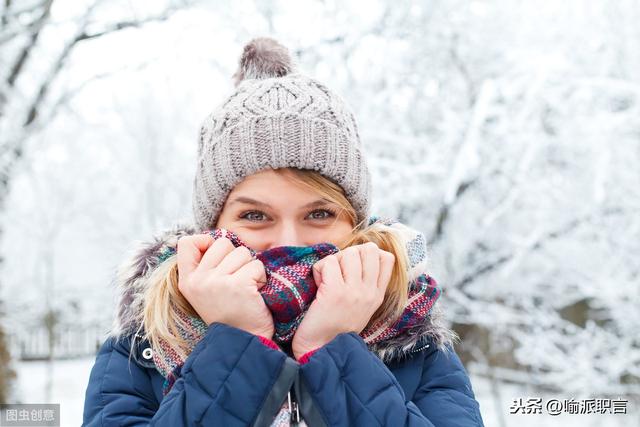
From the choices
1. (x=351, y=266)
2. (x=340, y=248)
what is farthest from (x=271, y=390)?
(x=340, y=248)

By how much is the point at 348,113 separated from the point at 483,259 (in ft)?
15.0

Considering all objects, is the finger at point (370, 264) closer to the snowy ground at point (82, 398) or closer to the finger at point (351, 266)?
the finger at point (351, 266)

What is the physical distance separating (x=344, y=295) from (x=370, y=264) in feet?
0.33

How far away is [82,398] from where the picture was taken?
8828mm

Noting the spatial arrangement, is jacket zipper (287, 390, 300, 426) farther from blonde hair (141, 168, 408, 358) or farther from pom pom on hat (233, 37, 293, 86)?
pom pom on hat (233, 37, 293, 86)

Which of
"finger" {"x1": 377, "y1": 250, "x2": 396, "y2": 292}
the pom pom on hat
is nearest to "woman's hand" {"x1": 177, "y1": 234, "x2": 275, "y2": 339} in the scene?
"finger" {"x1": 377, "y1": 250, "x2": 396, "y2": 292}

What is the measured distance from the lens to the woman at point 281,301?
1218mm

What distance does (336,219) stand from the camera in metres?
1.58

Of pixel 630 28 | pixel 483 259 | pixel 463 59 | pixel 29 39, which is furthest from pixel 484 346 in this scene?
pixel 29 39

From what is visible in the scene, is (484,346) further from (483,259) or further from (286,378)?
(286,378)

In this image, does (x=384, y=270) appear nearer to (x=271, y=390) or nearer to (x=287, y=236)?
(x=287, y=236)

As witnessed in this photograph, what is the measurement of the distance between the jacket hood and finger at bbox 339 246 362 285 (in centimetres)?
25

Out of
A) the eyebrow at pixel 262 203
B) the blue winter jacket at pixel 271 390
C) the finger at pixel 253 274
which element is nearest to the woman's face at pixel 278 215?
the eyebrow at pixel 262 203

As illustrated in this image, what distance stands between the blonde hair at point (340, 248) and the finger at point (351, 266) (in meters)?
0.18
